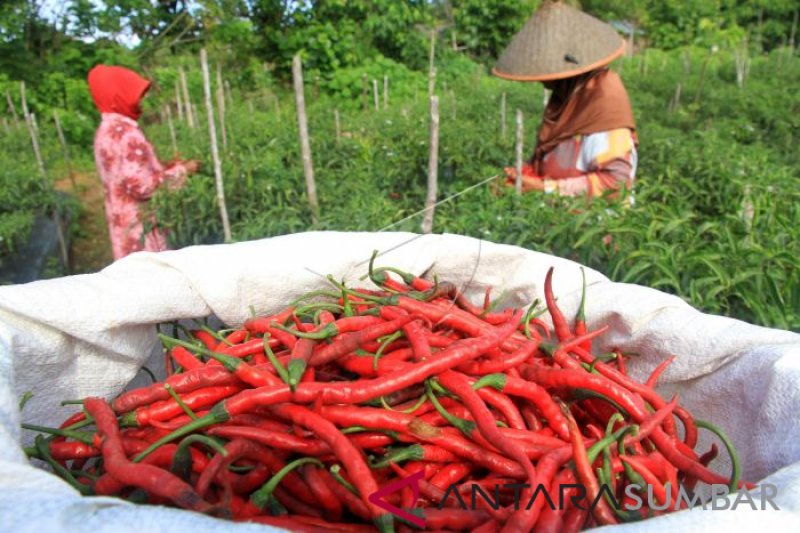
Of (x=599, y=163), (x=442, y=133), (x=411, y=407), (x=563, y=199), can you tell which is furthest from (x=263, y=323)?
(x=442, y=133)

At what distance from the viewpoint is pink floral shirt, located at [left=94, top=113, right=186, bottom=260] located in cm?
418

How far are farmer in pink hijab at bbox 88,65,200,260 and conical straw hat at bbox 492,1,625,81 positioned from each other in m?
2.39

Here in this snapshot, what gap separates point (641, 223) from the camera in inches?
103

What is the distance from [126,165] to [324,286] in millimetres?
2849

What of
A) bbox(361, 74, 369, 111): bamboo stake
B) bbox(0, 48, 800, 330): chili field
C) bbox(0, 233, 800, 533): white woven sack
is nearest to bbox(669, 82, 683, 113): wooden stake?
bbox(0, 48, 800, 330): chili field

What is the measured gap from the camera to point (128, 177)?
4.21m

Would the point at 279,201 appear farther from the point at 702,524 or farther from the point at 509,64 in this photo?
the point at 702,524

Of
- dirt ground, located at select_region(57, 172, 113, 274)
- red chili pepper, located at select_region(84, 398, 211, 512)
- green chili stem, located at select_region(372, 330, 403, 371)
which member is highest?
green chili stem, located at select_region(372, 330, 403, 371)

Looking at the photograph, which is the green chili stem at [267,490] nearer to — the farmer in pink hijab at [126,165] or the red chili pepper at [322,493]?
the red chili pepper at [322,493]

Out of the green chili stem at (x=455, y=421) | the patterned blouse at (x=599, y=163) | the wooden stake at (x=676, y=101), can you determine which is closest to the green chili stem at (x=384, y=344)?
the green chili stem at (x=455, y=421)

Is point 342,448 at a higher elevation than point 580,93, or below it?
below

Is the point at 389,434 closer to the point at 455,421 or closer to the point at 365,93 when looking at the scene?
the point at 455,421

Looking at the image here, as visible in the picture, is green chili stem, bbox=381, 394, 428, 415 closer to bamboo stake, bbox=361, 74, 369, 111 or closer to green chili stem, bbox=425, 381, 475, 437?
green chili stem, bbox=425, 381, 475, 437

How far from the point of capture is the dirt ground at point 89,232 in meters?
6.59
